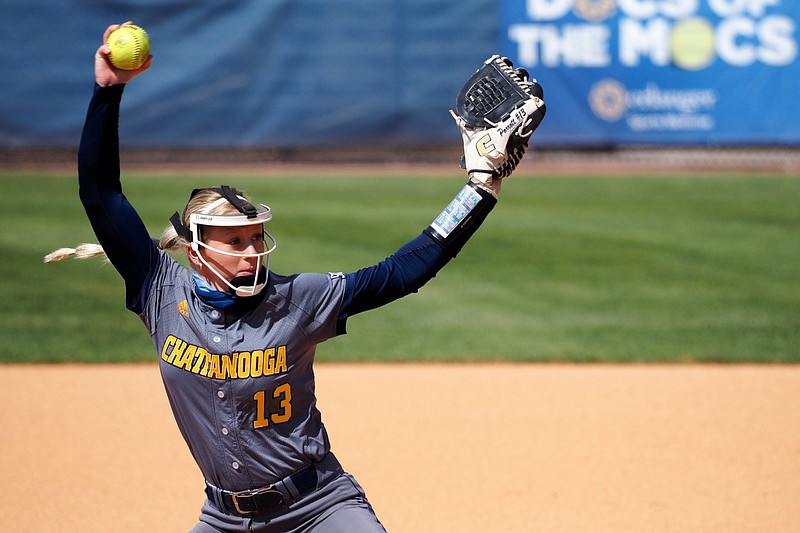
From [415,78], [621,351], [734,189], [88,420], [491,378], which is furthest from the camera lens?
[415,78]

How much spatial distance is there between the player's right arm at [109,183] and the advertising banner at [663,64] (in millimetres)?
13229

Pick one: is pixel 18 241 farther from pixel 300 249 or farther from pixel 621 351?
pixel 621 351

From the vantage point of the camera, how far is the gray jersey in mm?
3057

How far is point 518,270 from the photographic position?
1016 cm

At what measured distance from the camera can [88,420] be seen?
6125mm

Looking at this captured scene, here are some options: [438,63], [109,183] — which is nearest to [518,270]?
[438,63]

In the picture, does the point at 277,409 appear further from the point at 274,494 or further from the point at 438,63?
the point at 438,63

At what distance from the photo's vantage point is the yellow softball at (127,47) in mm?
2863

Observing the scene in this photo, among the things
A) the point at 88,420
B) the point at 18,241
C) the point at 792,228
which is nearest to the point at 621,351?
the point at 88,420

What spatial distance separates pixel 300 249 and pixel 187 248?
7324mm

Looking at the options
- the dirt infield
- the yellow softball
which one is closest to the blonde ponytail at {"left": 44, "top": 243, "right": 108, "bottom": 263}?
the yellow softball

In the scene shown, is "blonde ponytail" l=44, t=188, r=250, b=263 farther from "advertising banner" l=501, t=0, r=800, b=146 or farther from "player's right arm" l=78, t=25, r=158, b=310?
"advertising banner" l=501, t=0, r=800, b=146

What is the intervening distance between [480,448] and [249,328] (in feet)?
9.01

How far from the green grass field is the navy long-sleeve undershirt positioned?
8.15 ft
